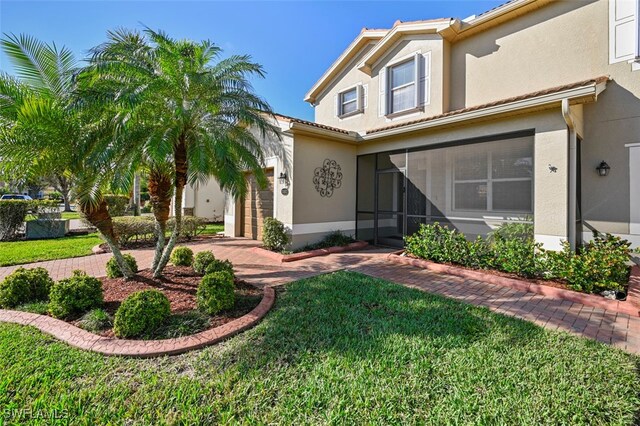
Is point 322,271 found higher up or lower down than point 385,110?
lower down

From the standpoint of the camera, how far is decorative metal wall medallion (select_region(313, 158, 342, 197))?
10.2m

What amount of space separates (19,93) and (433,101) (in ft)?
36.7

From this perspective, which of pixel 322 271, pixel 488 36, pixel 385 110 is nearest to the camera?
pixel 322 271

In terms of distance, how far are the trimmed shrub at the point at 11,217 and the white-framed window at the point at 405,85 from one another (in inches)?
618

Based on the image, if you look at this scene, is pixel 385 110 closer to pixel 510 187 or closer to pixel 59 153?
pixel 510 187

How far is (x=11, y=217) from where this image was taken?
38.4 ft

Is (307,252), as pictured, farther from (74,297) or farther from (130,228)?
(130,228)

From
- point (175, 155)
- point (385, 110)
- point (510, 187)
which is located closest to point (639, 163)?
point (510, 187)

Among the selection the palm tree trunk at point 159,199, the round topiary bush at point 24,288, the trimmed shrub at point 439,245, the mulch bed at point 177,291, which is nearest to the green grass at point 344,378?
the mulch bed at point 177,291

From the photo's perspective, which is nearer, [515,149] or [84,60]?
[84,60]

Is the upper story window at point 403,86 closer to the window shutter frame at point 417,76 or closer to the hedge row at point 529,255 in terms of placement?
the window shutter frame at point 417,76

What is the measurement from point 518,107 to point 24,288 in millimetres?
10943

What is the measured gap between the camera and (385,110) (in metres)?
11.9

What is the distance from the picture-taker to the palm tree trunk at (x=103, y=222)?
5.60m
